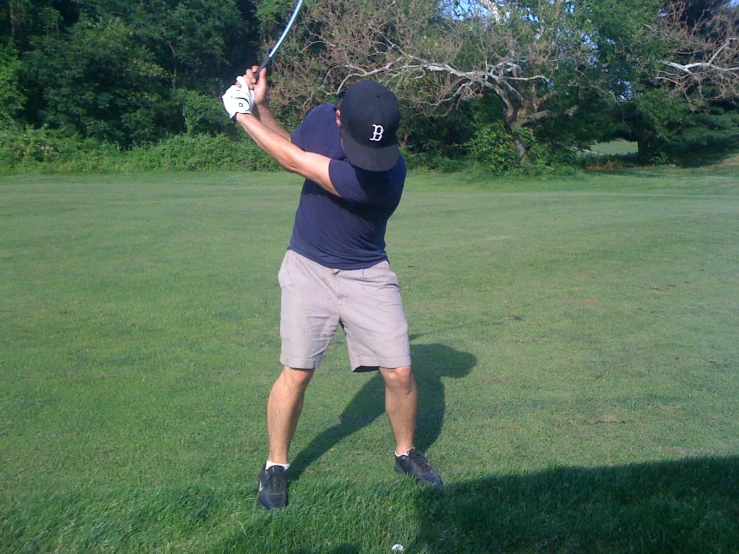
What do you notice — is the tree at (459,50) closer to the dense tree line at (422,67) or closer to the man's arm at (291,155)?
the dense tree line at (422,67)

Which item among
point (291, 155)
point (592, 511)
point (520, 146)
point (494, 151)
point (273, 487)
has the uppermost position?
point (291, 155)

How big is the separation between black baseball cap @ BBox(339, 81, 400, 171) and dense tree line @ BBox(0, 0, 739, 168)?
2671 centimetres

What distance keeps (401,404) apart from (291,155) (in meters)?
1.47

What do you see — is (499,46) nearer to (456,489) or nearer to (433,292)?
(433,292)

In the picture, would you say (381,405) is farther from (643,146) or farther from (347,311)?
(643,146)

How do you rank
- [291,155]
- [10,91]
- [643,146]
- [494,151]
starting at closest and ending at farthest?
1. [291,155]
2. [494,151]
3. [10,91]
4. [643,146]

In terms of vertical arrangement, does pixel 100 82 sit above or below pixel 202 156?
above

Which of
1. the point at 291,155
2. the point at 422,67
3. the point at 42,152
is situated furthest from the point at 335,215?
the point at 42,152

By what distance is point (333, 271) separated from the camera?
4301 mm

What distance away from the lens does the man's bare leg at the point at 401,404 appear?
433 centimetres

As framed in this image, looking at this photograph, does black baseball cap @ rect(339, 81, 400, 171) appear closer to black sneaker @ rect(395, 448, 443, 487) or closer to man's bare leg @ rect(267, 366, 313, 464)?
man's bare leg @ rect(267, 366, 313, 464)

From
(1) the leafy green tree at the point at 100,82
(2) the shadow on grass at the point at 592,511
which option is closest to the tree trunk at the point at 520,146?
(1) the leafy green tree at the point at 100,82

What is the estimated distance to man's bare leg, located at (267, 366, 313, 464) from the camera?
13.7ft

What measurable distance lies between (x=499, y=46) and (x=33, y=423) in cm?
2791
